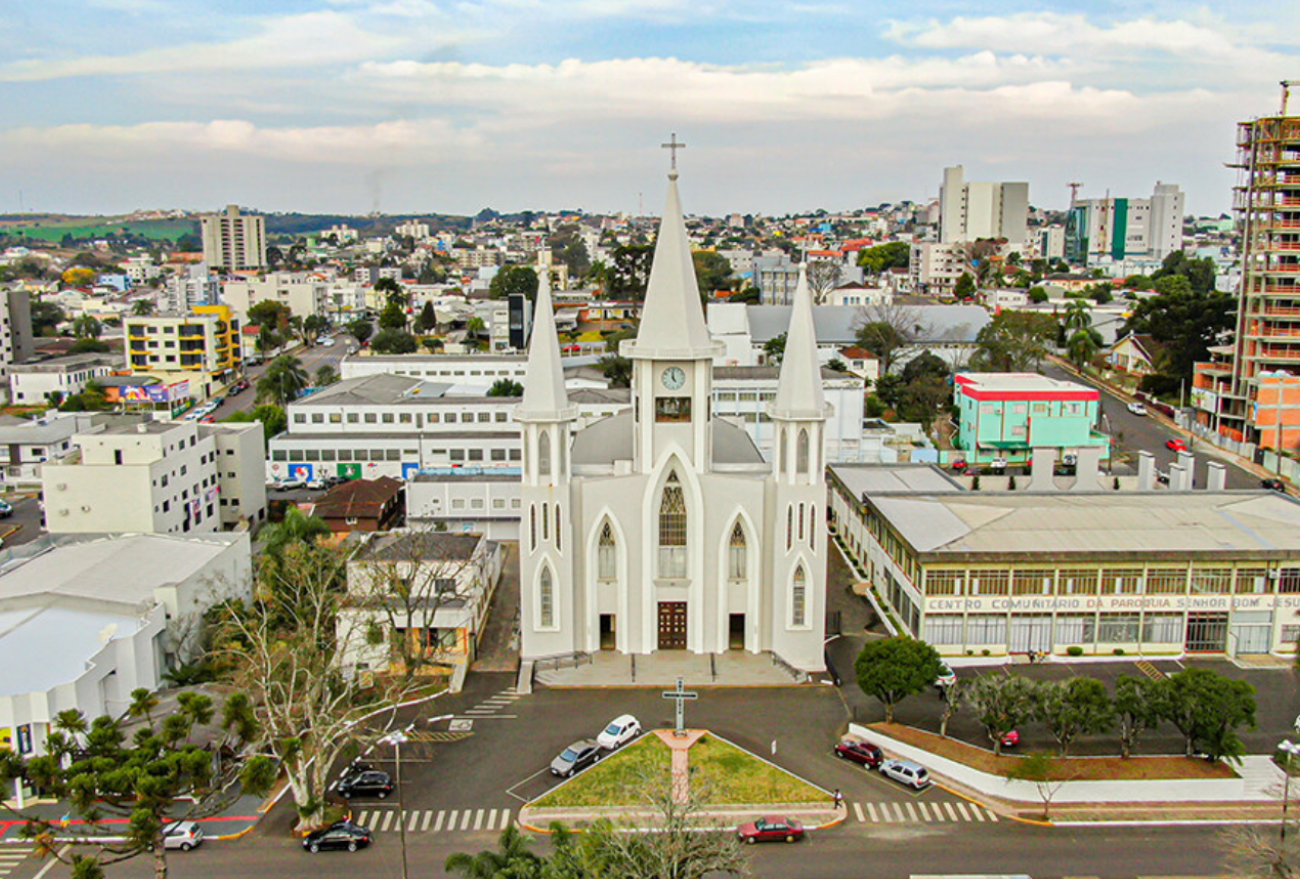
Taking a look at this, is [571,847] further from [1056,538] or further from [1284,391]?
[1284,391]

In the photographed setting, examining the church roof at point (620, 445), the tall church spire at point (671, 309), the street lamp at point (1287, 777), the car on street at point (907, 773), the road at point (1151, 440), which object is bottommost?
the car on street at point (907, 773)

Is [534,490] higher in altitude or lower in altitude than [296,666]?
higher

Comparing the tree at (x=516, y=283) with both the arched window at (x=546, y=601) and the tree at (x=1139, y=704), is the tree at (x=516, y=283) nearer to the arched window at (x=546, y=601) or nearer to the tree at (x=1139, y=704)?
the arched window at (x=546, y=601)

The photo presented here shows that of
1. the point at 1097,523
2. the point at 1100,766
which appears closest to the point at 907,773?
the point at 1100,766

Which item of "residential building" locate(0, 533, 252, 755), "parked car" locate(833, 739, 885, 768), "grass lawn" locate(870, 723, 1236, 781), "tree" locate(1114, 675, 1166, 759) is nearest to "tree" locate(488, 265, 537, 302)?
"residential building" locate(0, 533, 252, 755)

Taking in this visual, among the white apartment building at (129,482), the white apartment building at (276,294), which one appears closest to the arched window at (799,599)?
the white apartment building at (129,482)

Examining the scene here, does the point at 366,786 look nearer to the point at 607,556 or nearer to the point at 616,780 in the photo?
the point at 616,780

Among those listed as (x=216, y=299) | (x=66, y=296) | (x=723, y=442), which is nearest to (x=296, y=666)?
(x=723, y=442)
